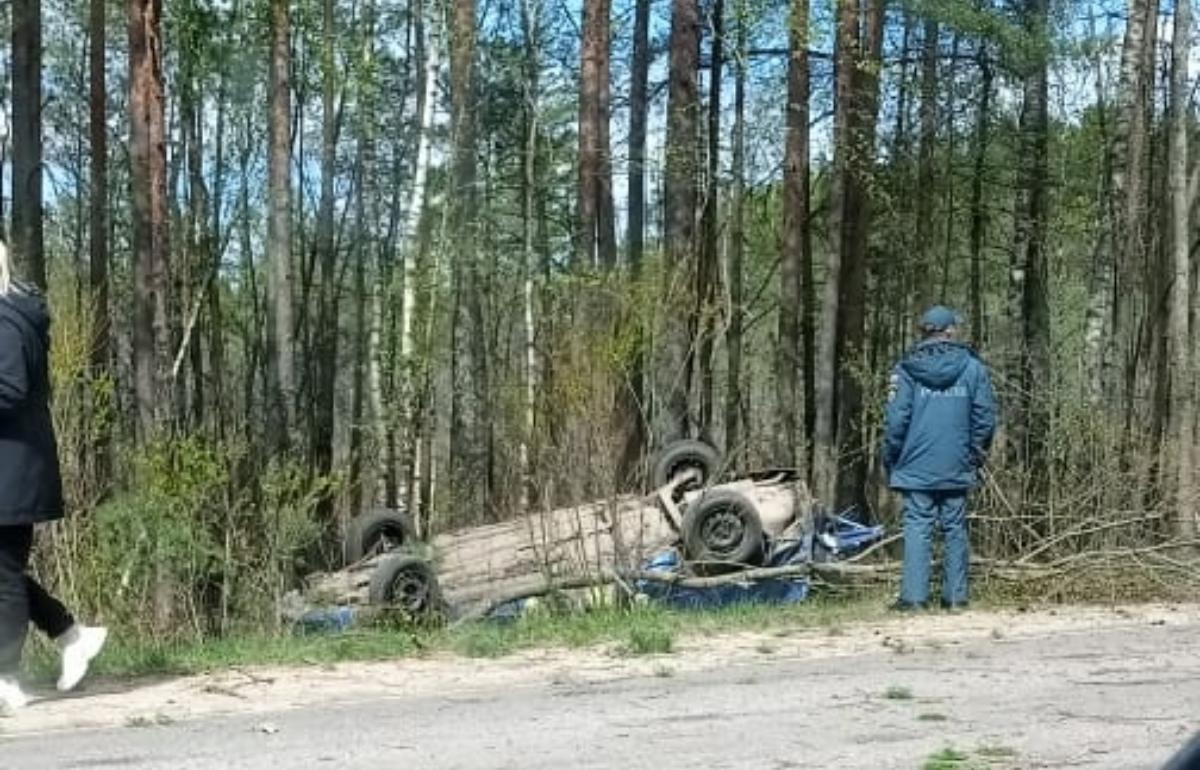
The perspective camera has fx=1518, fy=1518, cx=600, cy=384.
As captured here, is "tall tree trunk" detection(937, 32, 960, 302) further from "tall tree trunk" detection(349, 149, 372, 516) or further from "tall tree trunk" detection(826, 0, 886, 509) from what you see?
"tall tree trunk" detection(349, 149, 372, 516)

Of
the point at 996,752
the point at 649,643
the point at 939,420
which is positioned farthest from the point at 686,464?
the point at 996,752

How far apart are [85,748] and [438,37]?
20.4 metres

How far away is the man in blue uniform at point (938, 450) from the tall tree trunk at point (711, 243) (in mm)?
3171

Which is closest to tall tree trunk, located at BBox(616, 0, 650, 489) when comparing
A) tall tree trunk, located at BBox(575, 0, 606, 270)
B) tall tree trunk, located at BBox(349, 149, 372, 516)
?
tall tree trunk, located at BBox(575, 0, 606, 270)

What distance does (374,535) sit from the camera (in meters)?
16.1

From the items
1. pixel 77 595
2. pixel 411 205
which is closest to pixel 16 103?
pixel 411 205

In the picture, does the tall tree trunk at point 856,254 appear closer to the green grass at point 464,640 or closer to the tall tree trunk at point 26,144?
the green grass at point 464,640

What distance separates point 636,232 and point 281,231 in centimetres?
784

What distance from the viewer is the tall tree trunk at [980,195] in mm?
31866

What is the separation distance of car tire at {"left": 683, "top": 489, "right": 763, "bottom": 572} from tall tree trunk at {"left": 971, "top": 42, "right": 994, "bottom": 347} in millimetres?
18103

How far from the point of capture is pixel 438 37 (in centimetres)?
2553

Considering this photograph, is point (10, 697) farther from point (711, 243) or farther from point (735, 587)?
point (711, 243)

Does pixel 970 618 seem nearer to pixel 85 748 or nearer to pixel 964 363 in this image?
pixel 964 363

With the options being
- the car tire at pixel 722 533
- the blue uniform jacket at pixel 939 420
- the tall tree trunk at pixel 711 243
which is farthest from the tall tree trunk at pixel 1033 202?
the blue uniform jacket at pixel 939 420
